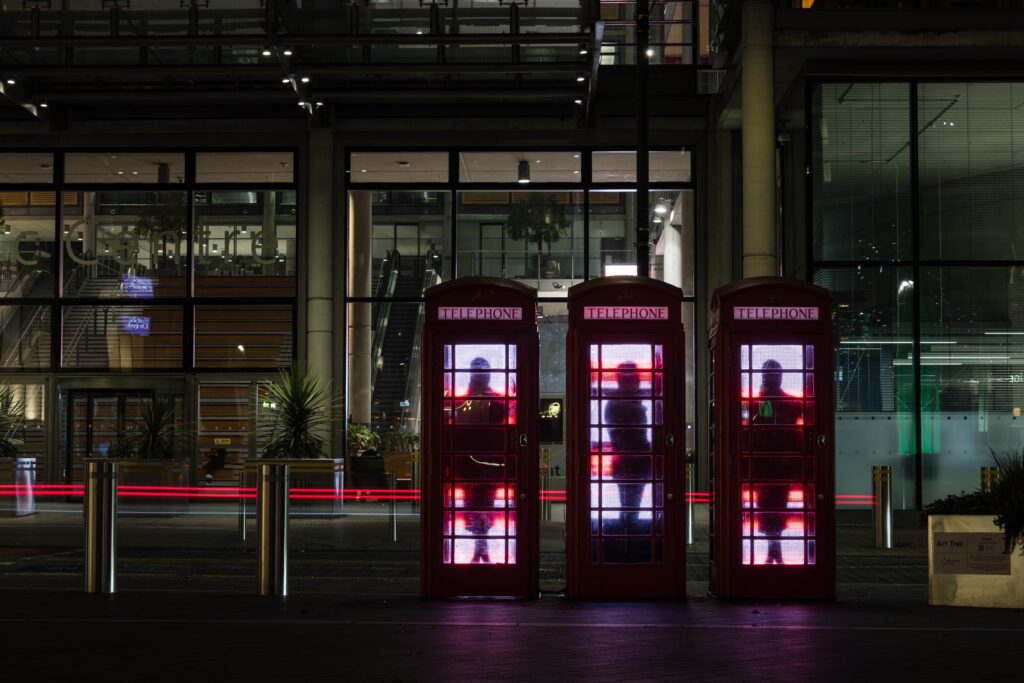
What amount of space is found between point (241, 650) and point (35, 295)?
19381 millimetres

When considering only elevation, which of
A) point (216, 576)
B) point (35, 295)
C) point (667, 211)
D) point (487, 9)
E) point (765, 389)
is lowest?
point (216, 576)

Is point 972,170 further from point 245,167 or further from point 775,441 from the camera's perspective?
point 245,167

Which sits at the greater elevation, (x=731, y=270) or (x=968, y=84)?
(x=968, y=84)

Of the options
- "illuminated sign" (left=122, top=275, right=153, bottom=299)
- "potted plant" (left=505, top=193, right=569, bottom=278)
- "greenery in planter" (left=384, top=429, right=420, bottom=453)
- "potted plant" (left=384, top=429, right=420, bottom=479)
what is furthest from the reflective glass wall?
"illuminated sign" (left=122, top=275, right=153, bottom=299)

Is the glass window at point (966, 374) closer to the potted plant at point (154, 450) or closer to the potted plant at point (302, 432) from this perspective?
the potted plant at point (302, 432)

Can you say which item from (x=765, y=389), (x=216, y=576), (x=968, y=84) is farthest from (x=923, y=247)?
(x=216, y=576)

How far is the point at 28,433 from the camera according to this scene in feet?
83.5

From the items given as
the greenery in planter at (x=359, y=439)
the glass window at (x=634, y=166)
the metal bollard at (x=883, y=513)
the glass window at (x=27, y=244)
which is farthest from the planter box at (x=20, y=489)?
the metal bollard at (x=883, y=513)

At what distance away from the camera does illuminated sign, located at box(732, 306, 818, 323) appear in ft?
36.4

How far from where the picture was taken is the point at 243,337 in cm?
2564

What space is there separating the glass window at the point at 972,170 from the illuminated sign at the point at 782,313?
405 inches

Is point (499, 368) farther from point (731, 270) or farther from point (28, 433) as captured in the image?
point (28, 433)

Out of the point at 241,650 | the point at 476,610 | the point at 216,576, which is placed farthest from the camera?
the point at 216,576

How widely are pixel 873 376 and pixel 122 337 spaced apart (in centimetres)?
1486
